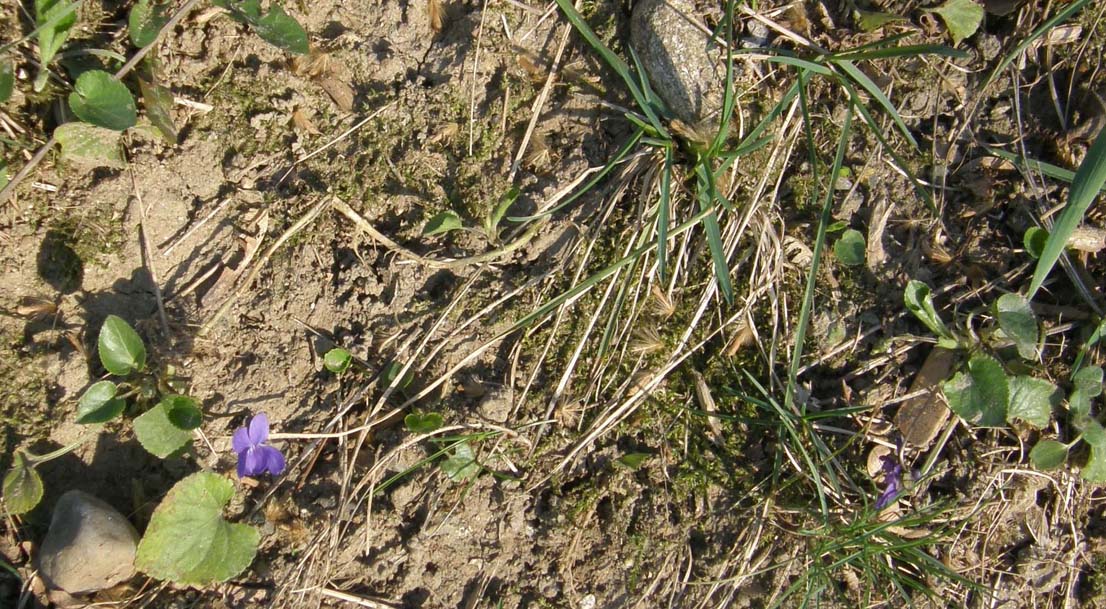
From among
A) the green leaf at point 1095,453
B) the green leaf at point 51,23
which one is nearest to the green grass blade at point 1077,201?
the green leaf at point 1095,453

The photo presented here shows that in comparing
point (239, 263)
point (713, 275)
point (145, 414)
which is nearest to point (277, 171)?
point (239, 263)

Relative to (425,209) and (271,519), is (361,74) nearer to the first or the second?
(425,209)

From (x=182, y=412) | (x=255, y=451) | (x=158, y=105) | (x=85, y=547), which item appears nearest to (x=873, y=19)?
(x=158, y=105)

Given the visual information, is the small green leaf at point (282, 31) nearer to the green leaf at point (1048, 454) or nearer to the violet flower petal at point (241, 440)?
the violet flower petal at point (241, 440)

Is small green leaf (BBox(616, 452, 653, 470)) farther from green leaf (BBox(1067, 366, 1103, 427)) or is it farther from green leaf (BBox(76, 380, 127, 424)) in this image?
green leaf (BBox(76, 380, 127, 424))

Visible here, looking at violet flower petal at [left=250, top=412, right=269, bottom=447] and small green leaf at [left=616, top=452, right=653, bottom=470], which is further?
small green leaf at [left=616, top=452, right=653, bottom=470]

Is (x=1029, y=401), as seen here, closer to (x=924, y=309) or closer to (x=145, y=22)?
(x=924, y=309)

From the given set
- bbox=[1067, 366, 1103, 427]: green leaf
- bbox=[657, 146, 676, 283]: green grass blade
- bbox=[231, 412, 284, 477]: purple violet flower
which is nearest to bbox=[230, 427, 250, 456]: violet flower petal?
bbox=[231, 412, 284, 477]: purple violet flower
